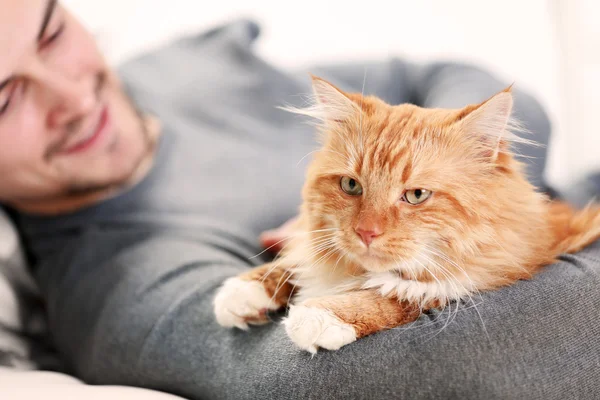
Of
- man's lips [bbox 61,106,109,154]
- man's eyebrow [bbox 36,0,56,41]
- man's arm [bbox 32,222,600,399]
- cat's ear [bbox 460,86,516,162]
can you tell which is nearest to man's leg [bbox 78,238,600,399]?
man's arm [bbox 32,222,600,399]

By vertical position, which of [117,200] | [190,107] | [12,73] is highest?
[12,73]

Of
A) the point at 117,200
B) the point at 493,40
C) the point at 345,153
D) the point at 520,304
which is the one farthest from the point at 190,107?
the point at 520,304

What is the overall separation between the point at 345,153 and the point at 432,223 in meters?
0.23

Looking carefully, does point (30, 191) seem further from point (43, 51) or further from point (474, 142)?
point (474, 142)

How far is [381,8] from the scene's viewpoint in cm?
269

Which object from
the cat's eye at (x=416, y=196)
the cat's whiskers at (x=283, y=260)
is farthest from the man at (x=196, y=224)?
the cat's eye at (x=416, y=196)

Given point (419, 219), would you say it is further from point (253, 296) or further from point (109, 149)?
point (109, 149)

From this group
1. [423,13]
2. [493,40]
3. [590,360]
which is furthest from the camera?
[423,13]

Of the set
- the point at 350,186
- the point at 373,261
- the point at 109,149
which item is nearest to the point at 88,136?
the point at 109,149

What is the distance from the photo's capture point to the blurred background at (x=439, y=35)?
220cm

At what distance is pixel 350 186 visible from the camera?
99 cm

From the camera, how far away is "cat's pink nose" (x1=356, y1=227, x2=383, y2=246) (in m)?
0.90

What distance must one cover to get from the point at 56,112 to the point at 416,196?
3.93 feet

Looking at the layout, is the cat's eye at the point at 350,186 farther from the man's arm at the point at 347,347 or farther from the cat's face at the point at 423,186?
the man's arm at the point at 347,347
